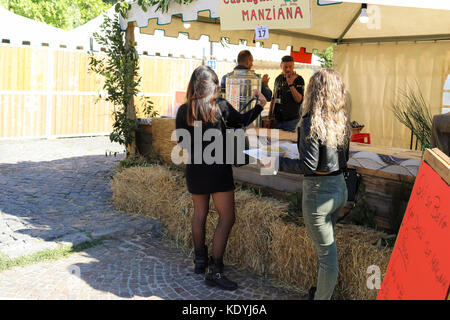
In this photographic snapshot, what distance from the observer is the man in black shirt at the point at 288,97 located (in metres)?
5.93

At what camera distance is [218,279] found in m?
3.83

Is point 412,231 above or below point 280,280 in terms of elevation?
above

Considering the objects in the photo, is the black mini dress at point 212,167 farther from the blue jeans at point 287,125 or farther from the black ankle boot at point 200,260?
the blue jeans at point 287,125

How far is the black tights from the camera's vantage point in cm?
378

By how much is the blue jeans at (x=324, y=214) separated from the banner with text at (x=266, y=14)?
4.86ft

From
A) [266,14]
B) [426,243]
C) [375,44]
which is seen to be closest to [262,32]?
[266,14]

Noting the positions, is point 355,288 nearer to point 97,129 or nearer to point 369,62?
point 369,62

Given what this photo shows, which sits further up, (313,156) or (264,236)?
(313,156)

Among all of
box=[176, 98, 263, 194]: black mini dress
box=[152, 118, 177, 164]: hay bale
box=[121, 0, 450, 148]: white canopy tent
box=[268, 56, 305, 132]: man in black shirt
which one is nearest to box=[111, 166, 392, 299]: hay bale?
box=[152, 118, 177, 164]: hay bale

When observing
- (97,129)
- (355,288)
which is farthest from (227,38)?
(97,129)

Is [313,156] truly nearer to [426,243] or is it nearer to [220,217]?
[426,243]

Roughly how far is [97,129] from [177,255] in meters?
9.67

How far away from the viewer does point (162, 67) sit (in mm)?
14594

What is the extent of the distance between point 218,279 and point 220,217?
0.53 metres
